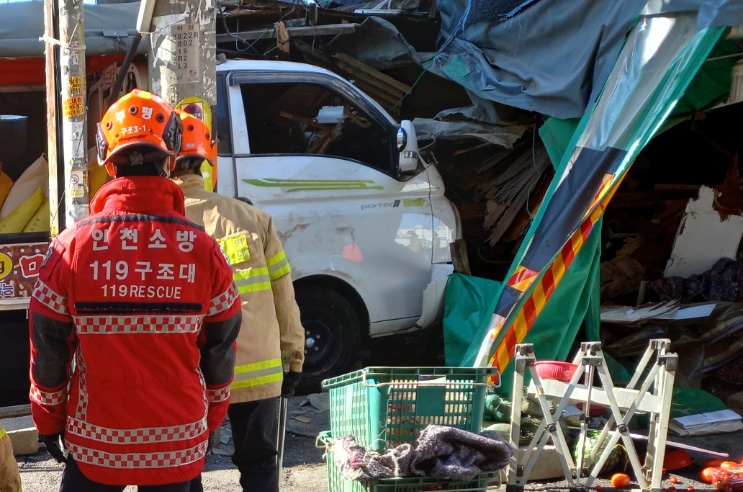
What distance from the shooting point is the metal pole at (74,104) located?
4703mm

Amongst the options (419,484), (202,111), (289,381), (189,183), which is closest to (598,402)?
(419,484)

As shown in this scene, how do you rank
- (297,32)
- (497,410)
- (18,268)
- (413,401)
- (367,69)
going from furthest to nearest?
(367,69), (297,32), (18,268), (497,410), (413,401)

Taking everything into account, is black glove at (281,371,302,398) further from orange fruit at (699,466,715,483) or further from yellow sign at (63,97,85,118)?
orange fruit at (699,466,715,483)

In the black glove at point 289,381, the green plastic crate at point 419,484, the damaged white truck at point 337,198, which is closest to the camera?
the green plastic crate at point 419,484

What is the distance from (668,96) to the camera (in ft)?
18.2

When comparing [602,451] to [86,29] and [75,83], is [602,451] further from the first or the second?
[86,29]

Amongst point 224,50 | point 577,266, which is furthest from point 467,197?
point 224,50

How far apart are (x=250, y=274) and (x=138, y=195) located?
0.98 meters

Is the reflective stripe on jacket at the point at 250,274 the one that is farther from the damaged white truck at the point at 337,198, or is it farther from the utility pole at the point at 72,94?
the damaged white truck at the point at 337,198

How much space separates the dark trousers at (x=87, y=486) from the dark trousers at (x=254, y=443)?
84 cm

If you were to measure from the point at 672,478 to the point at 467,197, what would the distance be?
124 inches

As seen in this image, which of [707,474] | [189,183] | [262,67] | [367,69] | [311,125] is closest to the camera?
[189,183]

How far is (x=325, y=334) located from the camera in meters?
6.61

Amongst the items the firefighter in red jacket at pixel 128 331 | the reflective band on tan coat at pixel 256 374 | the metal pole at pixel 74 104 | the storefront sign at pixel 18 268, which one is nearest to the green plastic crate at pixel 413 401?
the reflective band on tan coat at pixel 256 374
